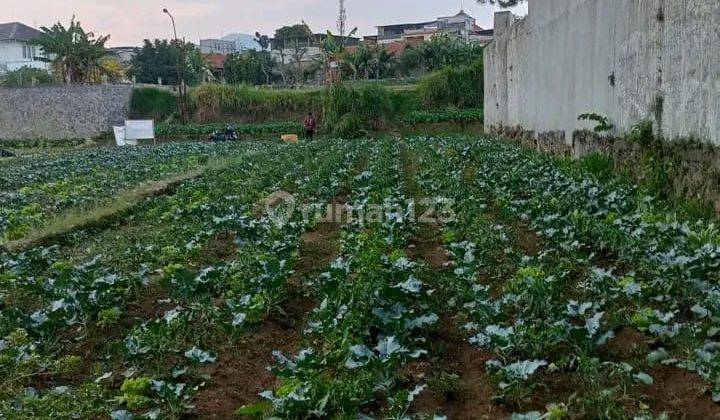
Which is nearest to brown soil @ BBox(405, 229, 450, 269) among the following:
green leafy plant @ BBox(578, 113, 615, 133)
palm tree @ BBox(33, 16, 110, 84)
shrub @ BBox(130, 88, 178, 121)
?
green leafy plant @ BBox(578, 113, 615, 133)

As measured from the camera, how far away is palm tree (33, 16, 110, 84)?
160 ft

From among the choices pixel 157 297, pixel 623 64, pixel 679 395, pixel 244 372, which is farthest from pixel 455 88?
pixel 679 395

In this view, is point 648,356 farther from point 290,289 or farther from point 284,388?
point 290,289

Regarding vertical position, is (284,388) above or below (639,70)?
below

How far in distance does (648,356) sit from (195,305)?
296 cm

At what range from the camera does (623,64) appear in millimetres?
10133

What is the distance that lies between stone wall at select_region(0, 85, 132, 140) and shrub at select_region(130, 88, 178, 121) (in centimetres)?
218

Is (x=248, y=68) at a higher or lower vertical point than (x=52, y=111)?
higher

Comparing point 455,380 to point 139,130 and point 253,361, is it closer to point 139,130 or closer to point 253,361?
point 253,361

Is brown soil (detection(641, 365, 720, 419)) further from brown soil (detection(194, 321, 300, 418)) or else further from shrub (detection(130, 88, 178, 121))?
shrub (detection(130, 88, 178, 121))

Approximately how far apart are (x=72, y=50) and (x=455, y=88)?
28.3m

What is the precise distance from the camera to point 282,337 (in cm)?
469

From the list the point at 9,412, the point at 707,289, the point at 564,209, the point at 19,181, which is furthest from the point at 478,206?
the point at 19,181

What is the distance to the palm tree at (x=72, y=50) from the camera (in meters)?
48.9
